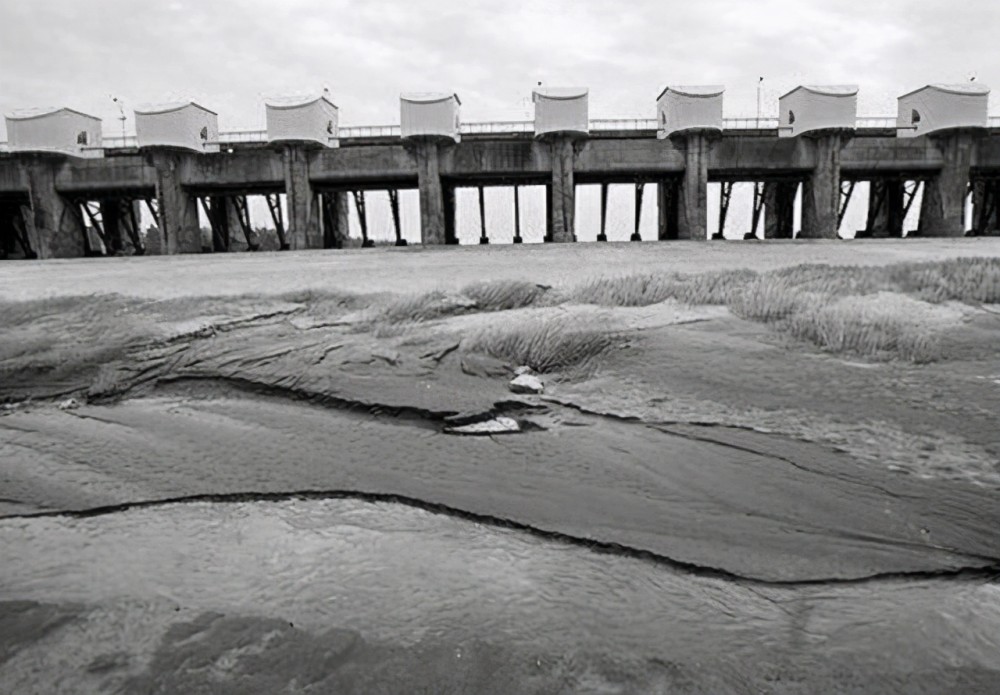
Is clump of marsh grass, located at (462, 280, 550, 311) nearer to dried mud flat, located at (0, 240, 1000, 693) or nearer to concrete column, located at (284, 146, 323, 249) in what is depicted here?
dried mud flat, located at (0, 240, 1000, 693)

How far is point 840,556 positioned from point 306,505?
295 centimetres

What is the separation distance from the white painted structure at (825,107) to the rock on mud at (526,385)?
22459 mm

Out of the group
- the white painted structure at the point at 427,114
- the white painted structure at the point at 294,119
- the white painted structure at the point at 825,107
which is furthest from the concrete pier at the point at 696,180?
the white painted structure at the point at 294,119

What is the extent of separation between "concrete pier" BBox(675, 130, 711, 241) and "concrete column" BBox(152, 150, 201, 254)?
1764 centimetres

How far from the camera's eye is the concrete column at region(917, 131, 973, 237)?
2509cm

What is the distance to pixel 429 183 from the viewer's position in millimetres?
24438

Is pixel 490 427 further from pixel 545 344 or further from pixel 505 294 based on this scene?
pixel 505 294

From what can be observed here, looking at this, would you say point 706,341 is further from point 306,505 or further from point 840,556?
point 306,505

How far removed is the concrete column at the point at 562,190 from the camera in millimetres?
24156

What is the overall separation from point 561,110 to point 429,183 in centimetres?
513

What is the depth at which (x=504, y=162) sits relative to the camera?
24688 mm

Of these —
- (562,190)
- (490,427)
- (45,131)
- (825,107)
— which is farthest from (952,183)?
(45,131)

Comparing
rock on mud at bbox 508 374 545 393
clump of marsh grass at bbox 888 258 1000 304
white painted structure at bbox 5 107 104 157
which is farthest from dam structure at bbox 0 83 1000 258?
rock on mud at bbox 508 374 545 393

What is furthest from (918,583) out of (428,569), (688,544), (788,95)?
(788,95)
